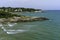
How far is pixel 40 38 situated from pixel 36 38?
64 cm

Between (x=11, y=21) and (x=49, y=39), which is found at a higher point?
(x=49, y=39)

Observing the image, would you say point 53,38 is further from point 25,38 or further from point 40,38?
point 25,38

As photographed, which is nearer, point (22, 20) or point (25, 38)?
point (25, 38)

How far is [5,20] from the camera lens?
202 feet

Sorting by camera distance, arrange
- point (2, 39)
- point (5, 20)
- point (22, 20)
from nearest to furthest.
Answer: point (2, 39)
point (5, 20)
point (22, 20)

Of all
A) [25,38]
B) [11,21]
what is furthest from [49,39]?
[11,21]

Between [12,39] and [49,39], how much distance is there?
575cm

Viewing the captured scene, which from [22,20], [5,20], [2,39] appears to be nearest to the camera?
[2,39]

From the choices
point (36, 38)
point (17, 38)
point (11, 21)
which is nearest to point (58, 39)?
point (36, 38)

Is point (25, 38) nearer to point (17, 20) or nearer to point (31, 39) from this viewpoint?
point (31, 39)

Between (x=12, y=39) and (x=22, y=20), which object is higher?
(x=12, y=39)

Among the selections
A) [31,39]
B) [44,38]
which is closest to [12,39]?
[31,39]

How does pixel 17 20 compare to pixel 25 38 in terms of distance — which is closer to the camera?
pixel 25 38

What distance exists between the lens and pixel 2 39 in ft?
94.6
